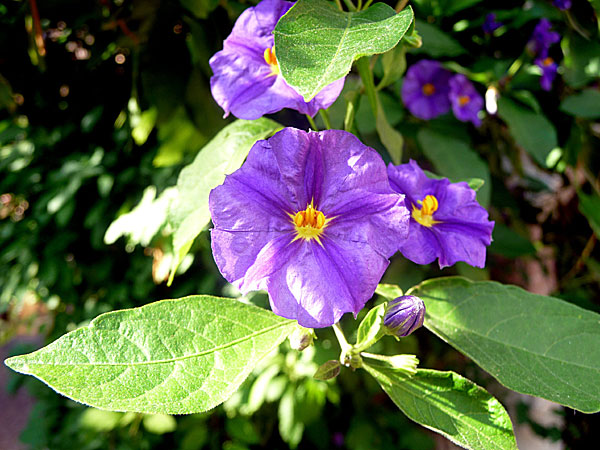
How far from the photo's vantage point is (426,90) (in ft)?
3.91

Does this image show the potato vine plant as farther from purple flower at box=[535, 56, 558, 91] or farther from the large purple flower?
purple flower at box=[535, 56, 558, 91]

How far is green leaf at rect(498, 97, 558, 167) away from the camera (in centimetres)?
113

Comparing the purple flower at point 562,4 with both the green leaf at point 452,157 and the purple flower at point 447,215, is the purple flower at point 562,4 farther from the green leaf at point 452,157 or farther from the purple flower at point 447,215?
the purple flower at point 447,215

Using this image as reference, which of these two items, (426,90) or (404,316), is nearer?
(404,316)

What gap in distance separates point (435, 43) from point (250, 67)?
51 cm

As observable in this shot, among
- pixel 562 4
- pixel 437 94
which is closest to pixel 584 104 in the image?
pixel 562 4

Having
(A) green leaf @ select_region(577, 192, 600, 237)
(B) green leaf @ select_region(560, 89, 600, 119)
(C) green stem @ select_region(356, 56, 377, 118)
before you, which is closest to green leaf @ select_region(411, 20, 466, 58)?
(B) green leaf @ select_region(560, 89, 600, 119)

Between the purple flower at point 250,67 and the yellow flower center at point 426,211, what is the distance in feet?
0.78

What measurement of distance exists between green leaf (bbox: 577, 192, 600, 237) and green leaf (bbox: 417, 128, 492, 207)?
0.31 m

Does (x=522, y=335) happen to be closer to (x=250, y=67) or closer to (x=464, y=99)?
(x=250, y=67)

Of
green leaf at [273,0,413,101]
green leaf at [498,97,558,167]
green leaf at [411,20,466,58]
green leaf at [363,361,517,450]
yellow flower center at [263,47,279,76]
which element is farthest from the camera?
green leaf at [498,97,558,167]

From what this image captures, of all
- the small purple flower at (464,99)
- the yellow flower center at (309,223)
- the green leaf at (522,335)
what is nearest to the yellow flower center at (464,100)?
the small purple flower at (464,99)

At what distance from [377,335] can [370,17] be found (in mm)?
365

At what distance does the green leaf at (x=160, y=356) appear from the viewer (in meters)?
0.49
